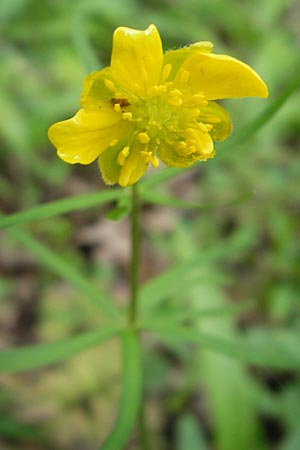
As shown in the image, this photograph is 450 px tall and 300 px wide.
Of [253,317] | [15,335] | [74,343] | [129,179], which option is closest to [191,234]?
[253,317]

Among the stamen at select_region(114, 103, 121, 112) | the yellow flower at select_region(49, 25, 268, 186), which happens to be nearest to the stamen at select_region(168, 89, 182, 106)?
the yellow flower at select_region(49, 25, 268, 186)

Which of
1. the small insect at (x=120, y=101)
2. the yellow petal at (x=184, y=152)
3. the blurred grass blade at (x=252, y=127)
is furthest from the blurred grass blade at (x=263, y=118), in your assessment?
the small insect at (x=120, y=101)

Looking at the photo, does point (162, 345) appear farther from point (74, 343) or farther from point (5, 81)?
point (5, 81)

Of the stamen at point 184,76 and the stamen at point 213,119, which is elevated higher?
the stamen at point 184,76

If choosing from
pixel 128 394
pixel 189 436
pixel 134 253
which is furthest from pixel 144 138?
pixel 189 436

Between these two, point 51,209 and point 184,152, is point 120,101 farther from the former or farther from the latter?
point 51,209

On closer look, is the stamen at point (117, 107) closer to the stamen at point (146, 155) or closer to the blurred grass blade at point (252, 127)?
the stamen at point (146, 155)
